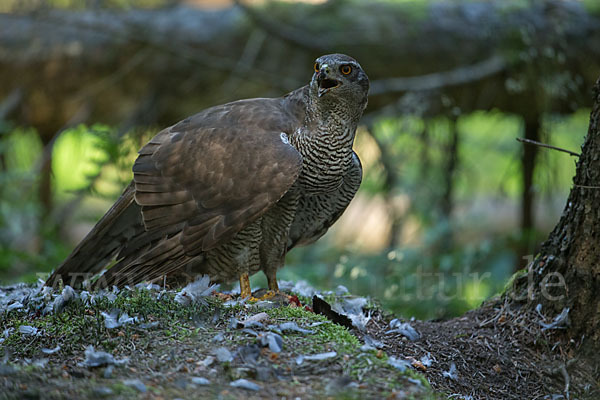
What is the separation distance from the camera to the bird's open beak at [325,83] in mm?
3373

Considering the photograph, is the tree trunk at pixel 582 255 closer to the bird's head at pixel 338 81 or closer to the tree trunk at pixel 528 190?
the bird's head at pixel 338 81

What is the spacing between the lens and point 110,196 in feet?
18.3

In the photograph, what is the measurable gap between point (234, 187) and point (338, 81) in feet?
2.79

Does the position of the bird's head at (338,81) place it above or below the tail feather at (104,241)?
above

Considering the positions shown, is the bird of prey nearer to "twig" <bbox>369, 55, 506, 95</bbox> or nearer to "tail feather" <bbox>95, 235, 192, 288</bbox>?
"tail feather" <bbox>95, 235, 192, 288</bbox>

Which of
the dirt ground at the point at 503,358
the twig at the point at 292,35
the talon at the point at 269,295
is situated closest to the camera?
the dirt ground at the point at 503,358

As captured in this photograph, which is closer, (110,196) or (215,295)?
(215,295)

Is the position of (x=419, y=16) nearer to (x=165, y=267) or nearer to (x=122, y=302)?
(x=165, y=267)

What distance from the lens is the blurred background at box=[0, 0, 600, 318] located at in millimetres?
5566

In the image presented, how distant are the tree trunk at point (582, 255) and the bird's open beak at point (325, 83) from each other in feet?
4.52

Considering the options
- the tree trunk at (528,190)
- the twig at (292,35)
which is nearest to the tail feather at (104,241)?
the twig at (292,35)

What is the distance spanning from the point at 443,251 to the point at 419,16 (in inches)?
94.9

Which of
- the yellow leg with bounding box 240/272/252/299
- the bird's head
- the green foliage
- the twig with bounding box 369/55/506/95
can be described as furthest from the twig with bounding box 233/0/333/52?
the yellow leg with bounding box 240/272/252/299

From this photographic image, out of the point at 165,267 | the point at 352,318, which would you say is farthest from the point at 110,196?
the point at 352,318
